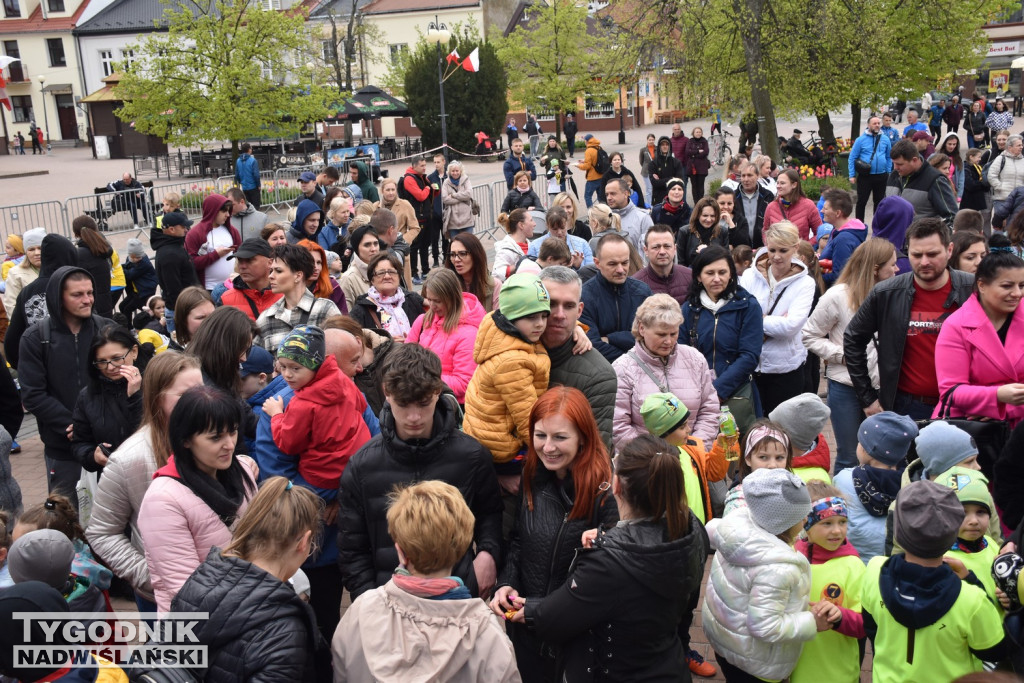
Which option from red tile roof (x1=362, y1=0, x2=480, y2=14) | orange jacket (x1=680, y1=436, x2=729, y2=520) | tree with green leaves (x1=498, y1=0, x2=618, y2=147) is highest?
red tile roof (x1=362, y1=0, x2=480, y2=14)

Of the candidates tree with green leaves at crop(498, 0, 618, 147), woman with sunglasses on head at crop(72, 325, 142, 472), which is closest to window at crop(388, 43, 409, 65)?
tree with green leaves at crop(498, 0, 618, 147)

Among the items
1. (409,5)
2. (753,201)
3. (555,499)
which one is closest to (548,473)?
(555,499)

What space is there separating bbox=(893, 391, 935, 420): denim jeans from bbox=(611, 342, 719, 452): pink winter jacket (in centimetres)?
122

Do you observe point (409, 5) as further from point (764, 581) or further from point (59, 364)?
point (764, 581)

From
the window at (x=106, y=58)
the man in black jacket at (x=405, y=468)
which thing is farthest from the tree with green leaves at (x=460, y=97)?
the man in black jacket at (x=405, y=468)

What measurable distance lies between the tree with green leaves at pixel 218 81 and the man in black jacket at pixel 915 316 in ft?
85.3

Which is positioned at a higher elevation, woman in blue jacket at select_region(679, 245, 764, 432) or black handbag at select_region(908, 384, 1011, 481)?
woman in blue jacket at select_region(679, 245, 764, 432)

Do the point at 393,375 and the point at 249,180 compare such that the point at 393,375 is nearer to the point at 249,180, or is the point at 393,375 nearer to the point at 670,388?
the point at 670,388

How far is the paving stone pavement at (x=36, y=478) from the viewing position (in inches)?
201

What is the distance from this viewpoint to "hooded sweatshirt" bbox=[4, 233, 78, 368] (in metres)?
7.12

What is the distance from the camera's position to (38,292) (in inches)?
288

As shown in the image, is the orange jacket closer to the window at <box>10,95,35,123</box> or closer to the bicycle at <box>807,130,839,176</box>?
the bicycle at <box>807,130,839,176</box>

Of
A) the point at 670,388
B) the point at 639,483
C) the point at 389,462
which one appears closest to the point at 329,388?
the point at 389,462

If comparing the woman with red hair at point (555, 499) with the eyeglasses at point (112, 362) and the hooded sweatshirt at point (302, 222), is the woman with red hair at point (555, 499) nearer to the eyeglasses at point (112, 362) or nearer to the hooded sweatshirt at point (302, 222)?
the eyeglasses at point (112, 362)
